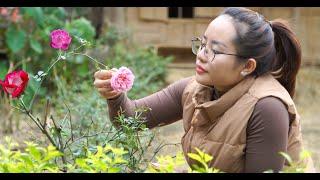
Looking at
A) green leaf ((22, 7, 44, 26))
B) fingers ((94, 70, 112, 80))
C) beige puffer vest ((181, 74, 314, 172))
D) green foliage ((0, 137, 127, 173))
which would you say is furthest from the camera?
green leaf ((22, 7, 44, 26))

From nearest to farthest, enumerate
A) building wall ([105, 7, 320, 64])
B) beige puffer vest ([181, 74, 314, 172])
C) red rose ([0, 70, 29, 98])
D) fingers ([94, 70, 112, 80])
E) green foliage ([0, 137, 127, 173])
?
green foliage ([0, 137, 127, 173]) < red rose ([0, 70, 29, 98]) < beige puffer vest ([181, 74, 314, 172]) < fingers ([94, 70, 112, 80]) < building wall ([105, 7, 320, 64])

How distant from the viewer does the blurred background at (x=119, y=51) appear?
18.4ft

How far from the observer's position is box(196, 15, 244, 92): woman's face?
232 centimetres

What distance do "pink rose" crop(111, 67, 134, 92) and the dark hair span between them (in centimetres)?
37

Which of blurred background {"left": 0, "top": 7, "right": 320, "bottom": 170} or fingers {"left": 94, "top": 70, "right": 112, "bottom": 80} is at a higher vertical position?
fingers {"left": 94, "top": 70, "right": 112, "bottom": 80}

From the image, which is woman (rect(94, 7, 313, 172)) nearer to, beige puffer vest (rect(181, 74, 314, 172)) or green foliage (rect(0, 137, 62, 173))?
beige puffer vest (rect(181, 74, 314, 172))

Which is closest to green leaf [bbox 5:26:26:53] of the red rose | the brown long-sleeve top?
the red rose

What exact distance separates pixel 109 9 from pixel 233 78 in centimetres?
663

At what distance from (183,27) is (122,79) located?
7.06 m

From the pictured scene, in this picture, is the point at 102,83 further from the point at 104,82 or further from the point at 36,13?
the point at 36,13

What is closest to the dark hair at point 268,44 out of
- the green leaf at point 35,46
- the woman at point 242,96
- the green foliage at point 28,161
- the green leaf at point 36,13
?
the woman at point 242,96

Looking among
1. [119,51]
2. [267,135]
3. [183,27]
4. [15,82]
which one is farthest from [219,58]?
[183,27]

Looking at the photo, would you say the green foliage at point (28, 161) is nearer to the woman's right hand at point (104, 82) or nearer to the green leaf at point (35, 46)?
the woman's right hand at point (104, 82)

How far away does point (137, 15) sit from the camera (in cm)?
905
